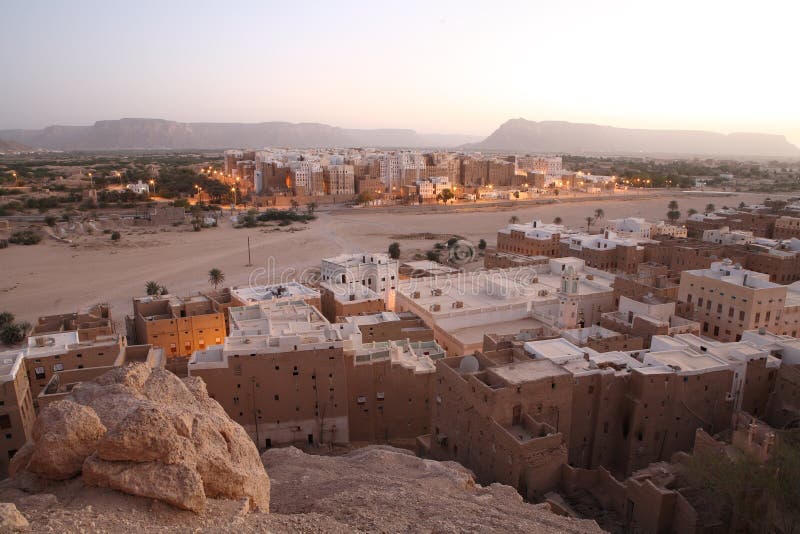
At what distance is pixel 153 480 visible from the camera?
327 inches

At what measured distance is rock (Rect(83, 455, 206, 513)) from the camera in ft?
27.1

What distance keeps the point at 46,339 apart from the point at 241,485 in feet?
61.7

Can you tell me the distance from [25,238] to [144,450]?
72851 millimetres

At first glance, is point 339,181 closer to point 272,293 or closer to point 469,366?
point 272,293

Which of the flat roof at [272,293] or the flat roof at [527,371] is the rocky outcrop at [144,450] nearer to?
the flat roof at [527,371]

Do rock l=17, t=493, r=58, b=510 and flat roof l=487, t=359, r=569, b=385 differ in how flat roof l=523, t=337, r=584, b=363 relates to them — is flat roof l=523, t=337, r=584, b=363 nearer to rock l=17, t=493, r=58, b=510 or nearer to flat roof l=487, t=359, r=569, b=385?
flat roof l=487, t=359, r=569, b=385

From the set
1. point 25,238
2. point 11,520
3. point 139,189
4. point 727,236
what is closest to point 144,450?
point 11,520

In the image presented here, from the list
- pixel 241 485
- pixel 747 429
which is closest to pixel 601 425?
pixel 747 429

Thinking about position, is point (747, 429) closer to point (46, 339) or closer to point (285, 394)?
point (285, 394)

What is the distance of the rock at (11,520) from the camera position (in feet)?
21.5

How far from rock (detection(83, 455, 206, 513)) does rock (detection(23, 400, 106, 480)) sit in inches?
23.1

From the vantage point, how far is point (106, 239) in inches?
2783

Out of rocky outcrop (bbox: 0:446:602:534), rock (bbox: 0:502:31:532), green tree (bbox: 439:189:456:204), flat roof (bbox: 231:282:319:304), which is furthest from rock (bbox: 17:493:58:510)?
green tree (bbox: 439:189:456:204)

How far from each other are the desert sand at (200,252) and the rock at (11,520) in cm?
3754
